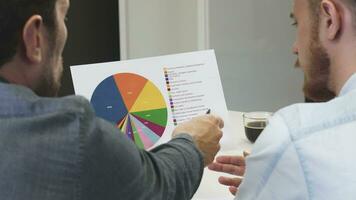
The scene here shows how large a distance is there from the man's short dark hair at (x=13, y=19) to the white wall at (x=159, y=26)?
210 cm

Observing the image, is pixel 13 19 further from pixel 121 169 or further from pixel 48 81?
pixel 121 169

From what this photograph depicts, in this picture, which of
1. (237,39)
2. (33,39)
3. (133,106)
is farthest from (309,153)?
(237,39)

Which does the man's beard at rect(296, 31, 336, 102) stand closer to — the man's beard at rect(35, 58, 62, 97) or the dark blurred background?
the man's beard at rect(35, 58, 62, 97)

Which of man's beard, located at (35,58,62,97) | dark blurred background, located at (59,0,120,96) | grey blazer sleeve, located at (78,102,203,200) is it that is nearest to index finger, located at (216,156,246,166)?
grey blazer sleeve, located at (78,102,203,200)

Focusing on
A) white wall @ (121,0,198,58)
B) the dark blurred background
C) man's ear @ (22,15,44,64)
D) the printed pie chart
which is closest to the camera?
man's ear @ (22,15,44,64)

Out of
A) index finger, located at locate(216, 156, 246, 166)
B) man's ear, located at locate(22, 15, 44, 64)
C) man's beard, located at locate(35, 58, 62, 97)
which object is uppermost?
man's ear, located at locate(22, 15, 44, 64)

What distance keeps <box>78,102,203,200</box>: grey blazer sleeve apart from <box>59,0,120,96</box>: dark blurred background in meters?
1.87

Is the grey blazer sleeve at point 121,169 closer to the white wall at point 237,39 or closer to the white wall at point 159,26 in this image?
the white wall at point 237,39

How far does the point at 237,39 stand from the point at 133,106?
60.5 inches

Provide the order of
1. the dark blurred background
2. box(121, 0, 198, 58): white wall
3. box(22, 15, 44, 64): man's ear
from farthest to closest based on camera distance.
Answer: box(121, 0, 198, 58): white wall
the dark blurred background
box(22, 15, 44, 64): man's ear

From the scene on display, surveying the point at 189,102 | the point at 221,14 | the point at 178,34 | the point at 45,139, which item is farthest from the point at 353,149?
the point at 178,34

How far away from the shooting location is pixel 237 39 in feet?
9.54

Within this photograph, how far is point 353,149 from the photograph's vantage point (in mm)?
735

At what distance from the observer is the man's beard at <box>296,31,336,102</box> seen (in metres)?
1.01
